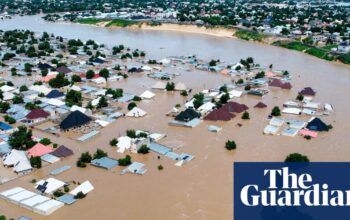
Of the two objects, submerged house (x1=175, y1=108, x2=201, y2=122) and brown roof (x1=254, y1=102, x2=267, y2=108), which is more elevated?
submerged house (x1=175, y1=108, x2=201, y2=122)

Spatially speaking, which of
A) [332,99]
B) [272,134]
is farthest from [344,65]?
[272,134]

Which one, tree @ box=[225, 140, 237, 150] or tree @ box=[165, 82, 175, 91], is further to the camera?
tree @ box=[165, 82, 175, 91]

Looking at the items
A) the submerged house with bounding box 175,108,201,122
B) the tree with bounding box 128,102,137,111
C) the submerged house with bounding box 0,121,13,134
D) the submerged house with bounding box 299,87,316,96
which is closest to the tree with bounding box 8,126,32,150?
the submerged house with bounding box 0,121,13,134

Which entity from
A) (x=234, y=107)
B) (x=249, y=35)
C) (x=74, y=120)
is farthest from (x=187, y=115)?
(x=249, y=35)

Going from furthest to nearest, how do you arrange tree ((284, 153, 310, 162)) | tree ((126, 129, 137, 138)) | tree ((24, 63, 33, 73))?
1. tree ((24, 63, 33, 73))
2. tree ((126, 129, 137, 138))
3. tree ((284, 153, 310, 162))

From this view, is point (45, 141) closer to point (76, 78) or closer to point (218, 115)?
point (218, 115)

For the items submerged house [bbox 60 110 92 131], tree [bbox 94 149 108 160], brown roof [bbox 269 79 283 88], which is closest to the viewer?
tree [bbox 94 149 108 160]

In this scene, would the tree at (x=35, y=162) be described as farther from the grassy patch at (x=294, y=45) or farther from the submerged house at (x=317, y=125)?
the grassy patch at (x=294, y=45)

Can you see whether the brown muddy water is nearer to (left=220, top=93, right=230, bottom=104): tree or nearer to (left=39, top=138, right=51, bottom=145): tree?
(left=39, top=138, right=51, bottom=145): tree
